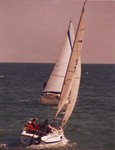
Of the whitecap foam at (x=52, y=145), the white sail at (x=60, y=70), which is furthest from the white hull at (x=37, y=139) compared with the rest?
the white sail at (x=60, y=70)

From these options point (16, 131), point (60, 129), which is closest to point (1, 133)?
point (16, 131)

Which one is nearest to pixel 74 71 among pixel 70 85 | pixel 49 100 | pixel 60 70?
pixel 70 85

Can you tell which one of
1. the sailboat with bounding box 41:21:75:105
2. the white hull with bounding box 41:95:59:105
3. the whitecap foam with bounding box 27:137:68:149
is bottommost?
the whitecap foam with bounding box 27:137:68:149

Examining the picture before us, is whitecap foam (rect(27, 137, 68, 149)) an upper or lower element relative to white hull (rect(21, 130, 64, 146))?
lower

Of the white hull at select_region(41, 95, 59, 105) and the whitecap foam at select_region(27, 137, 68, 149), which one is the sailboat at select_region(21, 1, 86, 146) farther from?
the white hull at select_region(41, 95, 59, 105)

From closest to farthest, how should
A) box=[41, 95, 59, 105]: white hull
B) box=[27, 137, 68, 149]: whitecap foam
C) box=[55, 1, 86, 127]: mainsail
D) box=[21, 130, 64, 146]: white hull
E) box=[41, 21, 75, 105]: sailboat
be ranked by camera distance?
box=[21, 130, 64, 146]: white hull < box=[27, 137, 68, 149]: whitecap foam < box=[55, 1, 86, 127]: mainsail < box=[41, 21, 75, 105]: sailboat < box=[41, 95, 59, 105]: white hull

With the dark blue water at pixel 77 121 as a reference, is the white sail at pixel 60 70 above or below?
above

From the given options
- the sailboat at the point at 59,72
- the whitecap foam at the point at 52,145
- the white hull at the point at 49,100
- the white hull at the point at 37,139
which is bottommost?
the whitecap foam at the point at 52,145

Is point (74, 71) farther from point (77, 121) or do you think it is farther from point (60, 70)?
point (60, 70)

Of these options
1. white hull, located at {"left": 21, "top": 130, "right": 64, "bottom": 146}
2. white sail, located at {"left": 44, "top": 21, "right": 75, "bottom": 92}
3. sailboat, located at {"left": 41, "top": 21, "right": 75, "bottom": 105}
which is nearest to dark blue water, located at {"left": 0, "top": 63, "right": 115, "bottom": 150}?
white hull, located at {"left": 21, "top": 130, "right": 64, "bottom": 146}

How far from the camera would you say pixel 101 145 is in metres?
41.3

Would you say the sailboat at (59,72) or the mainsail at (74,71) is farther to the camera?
the sailboat at (59,72)

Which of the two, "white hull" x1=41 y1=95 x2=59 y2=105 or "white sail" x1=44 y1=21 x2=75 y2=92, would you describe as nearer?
"white sail" x1=44 y1=21 x2=75 y2=92

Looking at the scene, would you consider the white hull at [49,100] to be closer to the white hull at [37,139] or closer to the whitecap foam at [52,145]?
the whitecap foam at [52,145]
